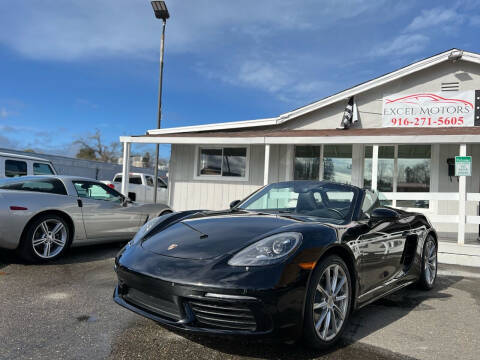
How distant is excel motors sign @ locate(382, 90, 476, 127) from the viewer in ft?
31.4

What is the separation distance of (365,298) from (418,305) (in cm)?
121

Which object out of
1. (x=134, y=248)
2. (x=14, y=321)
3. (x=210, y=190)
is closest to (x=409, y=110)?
(x=210, y=190)

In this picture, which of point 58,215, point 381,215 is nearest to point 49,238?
point 58,215

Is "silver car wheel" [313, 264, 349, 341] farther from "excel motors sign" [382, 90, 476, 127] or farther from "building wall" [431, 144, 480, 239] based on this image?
"excel motors sign" [382, 90, 476, 127]

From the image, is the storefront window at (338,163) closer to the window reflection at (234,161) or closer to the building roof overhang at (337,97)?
the building roof overhang at (337,97)

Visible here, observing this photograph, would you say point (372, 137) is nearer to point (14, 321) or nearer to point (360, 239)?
point (360, 239)

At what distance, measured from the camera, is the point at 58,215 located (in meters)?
5.49

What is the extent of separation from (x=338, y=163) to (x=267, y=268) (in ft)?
28.2

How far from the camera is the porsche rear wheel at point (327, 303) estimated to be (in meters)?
2.54

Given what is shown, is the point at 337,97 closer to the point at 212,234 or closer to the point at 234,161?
the point at 234,161

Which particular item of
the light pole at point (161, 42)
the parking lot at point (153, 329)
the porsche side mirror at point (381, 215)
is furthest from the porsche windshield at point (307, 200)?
the light pole at point (161, 42)

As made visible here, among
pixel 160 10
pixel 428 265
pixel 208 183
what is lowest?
pixel 428 265

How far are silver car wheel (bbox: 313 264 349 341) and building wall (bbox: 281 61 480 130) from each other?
8392 mm

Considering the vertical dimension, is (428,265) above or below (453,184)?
below
